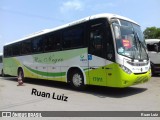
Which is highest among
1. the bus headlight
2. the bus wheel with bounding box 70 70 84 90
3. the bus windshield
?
the bus windshield

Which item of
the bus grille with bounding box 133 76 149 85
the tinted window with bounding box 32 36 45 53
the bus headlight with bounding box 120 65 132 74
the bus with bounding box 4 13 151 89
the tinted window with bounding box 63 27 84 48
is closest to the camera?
the bus headlight with bounding box 120 65 132 74

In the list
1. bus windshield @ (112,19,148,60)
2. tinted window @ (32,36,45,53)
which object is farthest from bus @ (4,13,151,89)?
tinted window @ (32,36,45,53)

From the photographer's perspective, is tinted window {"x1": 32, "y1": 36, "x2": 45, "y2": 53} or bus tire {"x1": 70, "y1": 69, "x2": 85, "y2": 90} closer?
bus tire {"x1": 70, "y1": 69, "x2": 85, "y2": 90}

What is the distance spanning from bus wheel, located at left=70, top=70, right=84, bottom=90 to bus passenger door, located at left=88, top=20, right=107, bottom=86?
79 centimetres

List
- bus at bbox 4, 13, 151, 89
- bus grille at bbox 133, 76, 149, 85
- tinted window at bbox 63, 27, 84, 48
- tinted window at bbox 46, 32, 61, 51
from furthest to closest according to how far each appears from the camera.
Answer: tinted window at bbox 46, 32, 61, 51, tinted window at bbox 63, 27, 84, 48, bus grille at bbox 133, 76, 149, 85, bus at bbox 4, 13, 151, 89

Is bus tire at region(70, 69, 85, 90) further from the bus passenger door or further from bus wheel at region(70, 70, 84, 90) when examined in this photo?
the bus passenger door

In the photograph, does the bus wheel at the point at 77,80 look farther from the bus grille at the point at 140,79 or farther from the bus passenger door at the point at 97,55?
the bus grille at the point at 140,79

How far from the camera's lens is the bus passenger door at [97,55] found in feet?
33.7

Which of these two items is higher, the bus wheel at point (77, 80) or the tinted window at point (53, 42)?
the tinted window at point (53, 42)

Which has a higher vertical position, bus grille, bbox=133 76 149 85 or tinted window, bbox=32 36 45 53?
tinted window, bbox=32 36 45 53

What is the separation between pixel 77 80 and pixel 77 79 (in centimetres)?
5

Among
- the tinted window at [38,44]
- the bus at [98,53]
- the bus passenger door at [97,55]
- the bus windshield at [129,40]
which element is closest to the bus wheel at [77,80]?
the bus at [98,53]

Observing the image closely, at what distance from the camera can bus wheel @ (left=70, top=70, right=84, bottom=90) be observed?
11.7 m

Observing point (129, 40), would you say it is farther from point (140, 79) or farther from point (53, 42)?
point (53, 42)
